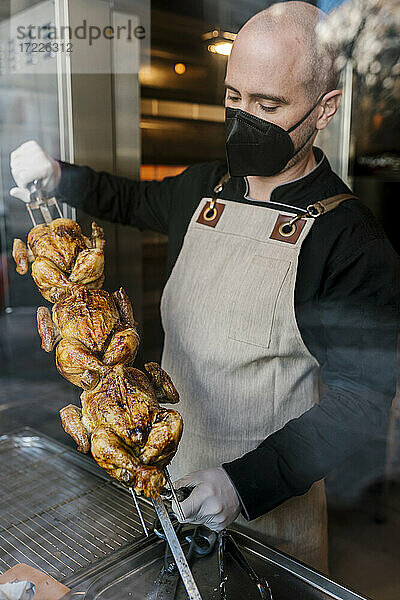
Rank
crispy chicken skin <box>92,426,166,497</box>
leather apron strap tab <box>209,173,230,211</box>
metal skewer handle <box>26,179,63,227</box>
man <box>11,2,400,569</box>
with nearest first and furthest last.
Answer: crispy chicken skin <box>92,426,166,497</box> → man <box>11,2,400,569</box> → leather apron strap tab <box>209,173,230,211</box> → metal skewer handle <box>26,179,63,227</box>

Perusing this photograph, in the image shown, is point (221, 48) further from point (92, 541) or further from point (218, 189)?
point (92, 541)

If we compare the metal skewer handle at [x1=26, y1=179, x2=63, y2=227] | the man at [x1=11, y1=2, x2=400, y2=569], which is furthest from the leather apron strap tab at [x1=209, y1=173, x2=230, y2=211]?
the metal skewer handle at [x1=26, y1=179, x2=63, y2=227]

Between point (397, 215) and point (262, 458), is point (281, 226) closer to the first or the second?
point (397, 215)

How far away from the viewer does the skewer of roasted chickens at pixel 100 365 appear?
62cm

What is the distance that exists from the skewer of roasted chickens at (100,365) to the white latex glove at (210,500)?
81 mm

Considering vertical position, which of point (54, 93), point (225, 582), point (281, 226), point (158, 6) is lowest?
point (225, 582)

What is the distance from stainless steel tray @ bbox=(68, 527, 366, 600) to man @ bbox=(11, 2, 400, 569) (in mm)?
57

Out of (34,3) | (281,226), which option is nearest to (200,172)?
(281,226)

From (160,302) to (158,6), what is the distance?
0.44 metres

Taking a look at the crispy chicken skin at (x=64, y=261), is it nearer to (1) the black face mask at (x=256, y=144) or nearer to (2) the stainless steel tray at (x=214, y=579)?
(1) the black face mask at (x=256, y=144)

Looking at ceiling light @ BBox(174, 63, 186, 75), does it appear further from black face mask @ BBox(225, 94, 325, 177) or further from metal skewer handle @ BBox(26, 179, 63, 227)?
metal skewer handle @ BBox(26, 179, 63, 227)

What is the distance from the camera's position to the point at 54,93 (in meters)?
0.99

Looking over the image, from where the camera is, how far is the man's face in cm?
70

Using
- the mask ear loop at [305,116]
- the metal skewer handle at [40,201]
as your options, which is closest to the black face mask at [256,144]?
the mask ear loop at [305,116]
